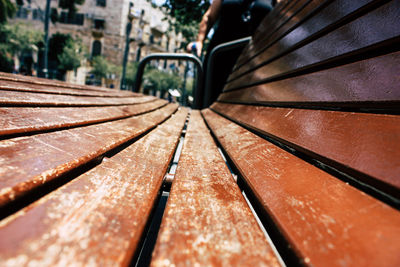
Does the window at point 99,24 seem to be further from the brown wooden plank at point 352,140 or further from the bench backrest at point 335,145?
the brown wooden plank at point 352,140

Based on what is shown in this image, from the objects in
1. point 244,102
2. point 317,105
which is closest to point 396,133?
point 317,105

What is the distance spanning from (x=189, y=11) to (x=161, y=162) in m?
8.68

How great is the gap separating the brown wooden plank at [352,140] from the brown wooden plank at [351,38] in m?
0.23

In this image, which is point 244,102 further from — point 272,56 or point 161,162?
point 161,162

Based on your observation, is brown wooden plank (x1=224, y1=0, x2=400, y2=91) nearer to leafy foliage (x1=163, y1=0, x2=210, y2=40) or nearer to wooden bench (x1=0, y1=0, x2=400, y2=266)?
wooden bench (x1=0, y1=0, x2=400, y2=266)

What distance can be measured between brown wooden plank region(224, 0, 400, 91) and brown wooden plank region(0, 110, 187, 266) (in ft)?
2.39

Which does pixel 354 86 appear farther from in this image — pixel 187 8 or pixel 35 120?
pixel 187 8

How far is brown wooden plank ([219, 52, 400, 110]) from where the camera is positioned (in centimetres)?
51

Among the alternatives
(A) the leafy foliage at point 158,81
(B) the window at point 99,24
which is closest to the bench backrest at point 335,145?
(A) the leafy foliage at point 158,81

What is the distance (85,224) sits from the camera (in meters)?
0.36

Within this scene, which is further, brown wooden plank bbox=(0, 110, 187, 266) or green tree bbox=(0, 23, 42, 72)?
green tree bbox=(0, 23, 42, 72)

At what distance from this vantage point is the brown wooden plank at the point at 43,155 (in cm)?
40

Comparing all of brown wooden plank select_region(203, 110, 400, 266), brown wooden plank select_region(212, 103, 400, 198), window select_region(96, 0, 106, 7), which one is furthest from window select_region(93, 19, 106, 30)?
brown wooden plank select_region(203, 110, 400, 266)

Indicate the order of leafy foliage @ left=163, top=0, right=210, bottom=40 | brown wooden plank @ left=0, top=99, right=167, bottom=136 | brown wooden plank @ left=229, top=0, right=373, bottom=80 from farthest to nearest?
leafy foliage @ left=163, top=0, right=210, bottom=40
brown wooden plank @ left=229, top=0, right=373, bottom=80
brown wooden plank @ left=0, top=99, right=167, bottom=136
